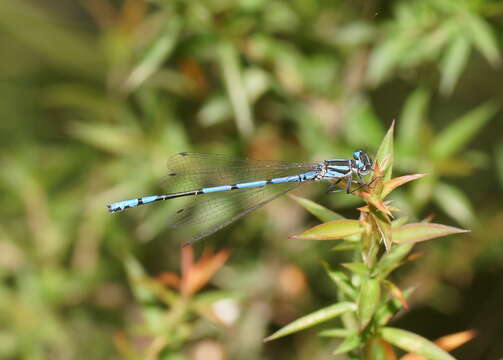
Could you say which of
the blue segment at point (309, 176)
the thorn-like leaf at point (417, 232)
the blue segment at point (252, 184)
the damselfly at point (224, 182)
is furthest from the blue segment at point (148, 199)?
the thorn-like leaf at point (417, 232)

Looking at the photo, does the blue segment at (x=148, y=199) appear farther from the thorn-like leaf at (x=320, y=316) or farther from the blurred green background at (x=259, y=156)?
the thorn-like leaf at (x=320, y=316)

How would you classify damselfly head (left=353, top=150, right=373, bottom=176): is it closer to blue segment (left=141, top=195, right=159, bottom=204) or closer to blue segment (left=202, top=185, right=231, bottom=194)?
blue segment (left=202, top=185, right=231, bottom=194)

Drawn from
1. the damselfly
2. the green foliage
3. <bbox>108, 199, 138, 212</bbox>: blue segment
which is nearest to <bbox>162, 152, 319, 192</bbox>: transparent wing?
the damselfly

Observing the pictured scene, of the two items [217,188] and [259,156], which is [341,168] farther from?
[217,188]

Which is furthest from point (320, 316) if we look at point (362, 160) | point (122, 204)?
point (122, 204)

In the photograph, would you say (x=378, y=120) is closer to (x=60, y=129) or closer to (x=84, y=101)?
(x=84, y=101)

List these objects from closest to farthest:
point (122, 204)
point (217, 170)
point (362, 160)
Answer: point (362, 160), point (122, 204), point (217, 170)

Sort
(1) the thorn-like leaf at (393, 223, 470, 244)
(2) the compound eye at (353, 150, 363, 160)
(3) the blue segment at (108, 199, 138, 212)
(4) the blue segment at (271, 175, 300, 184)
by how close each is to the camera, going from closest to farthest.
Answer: (1) the thorn-like leaf at (393, 223, 470, 244) < (2) the compound eye at (353, 150, 363, 160) < (3) the blue segment at (108, 199, 138, 212) < (4) the blue segment at (271, 175, 300, 184)

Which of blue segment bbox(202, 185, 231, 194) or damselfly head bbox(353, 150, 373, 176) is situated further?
blue segment bbox(202, 185, 231, 194)
